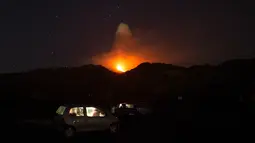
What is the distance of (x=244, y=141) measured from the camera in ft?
62.4

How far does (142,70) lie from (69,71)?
2484 cm

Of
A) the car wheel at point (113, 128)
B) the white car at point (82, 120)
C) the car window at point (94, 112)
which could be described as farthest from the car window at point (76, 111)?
the car wheel at point (113, 128)

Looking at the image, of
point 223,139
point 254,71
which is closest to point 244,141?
point 223,139

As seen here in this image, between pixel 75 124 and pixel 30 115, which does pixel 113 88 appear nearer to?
pixel 30 115

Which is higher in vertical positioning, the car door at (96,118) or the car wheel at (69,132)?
the car door at (96,118)

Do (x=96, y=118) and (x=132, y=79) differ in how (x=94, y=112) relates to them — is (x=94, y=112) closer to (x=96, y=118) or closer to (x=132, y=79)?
(x=96, y=118)

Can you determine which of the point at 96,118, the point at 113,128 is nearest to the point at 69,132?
the point at 96,118

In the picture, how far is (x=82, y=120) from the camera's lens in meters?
22.8

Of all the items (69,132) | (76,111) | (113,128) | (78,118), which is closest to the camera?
(69,132)

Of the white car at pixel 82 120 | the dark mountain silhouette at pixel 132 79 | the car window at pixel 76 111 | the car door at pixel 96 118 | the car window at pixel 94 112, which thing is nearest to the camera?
the white car at pixel 82 120

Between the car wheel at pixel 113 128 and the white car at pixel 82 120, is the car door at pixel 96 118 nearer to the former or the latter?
the white car at pixel 82 120

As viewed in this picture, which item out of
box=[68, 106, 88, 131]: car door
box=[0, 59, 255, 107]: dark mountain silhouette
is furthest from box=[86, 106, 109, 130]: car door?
box=[0, 59, 255, 107]: dark mountain silhouette

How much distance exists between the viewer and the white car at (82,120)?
886 inches

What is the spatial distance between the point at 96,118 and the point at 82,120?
788mm
